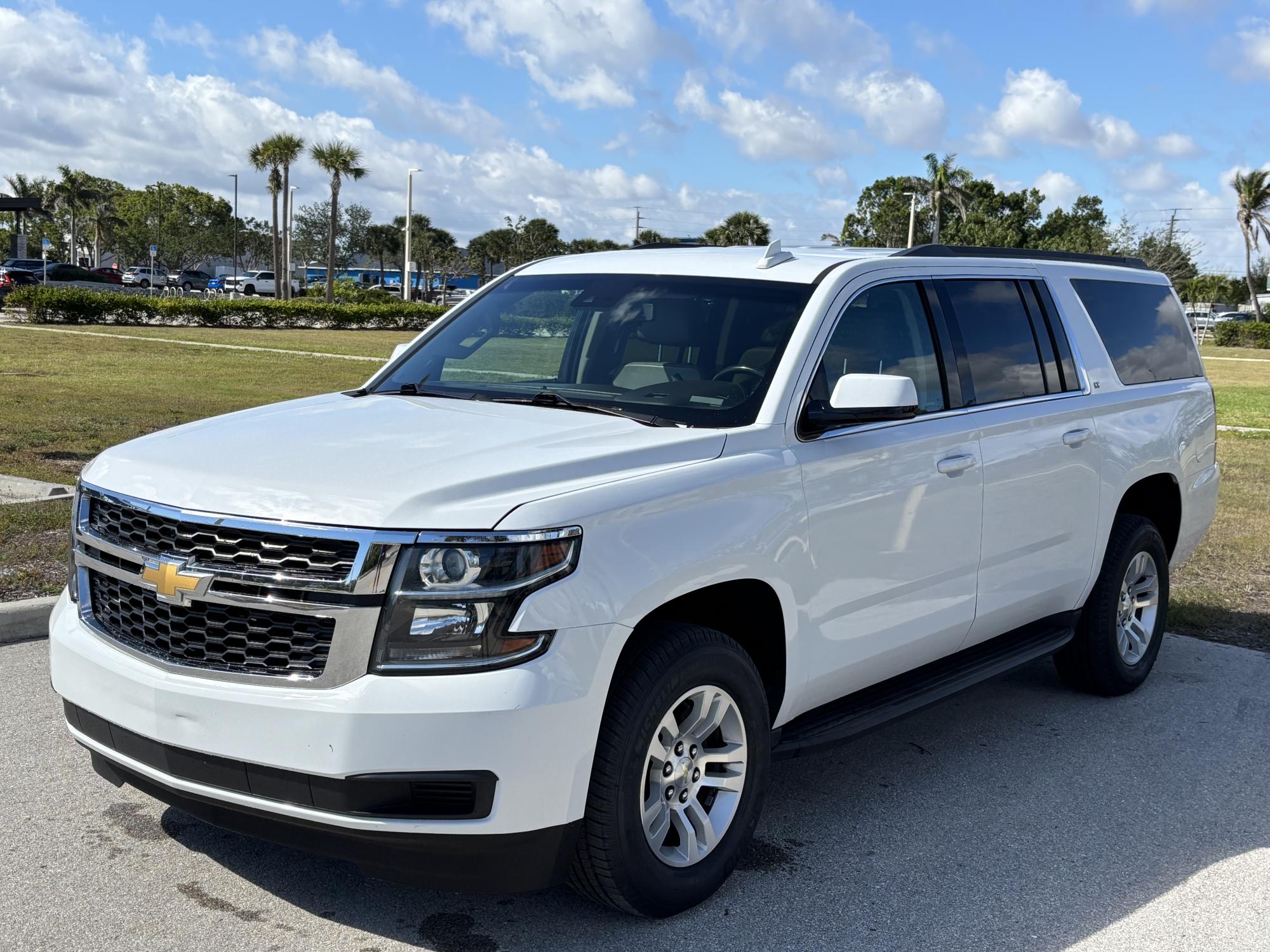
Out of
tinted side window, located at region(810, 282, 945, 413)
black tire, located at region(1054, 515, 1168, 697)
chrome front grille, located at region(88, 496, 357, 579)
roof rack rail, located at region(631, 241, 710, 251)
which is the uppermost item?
roof rack rail, located at region(631, 241, 710, 251)

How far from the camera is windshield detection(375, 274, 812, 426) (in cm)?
420

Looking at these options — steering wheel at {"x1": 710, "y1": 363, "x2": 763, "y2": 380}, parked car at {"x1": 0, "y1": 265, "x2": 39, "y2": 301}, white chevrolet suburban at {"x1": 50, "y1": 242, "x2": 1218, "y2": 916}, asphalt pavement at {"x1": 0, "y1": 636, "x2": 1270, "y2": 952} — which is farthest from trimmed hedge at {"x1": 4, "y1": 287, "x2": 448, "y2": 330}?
steering wheel at {"x1": 710, "y1": 363, "x2": 763, "y2": 380}

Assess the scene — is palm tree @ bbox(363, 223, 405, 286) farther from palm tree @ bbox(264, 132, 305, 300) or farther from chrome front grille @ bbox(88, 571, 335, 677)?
chrome front grille @ bbox(88, 571, 335, 677)

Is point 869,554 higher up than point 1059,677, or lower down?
higher up

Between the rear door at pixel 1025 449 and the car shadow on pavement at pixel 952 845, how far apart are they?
23.2 inches

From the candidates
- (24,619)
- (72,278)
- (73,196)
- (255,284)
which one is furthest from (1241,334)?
(73,196)

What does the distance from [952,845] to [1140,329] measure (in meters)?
2.98

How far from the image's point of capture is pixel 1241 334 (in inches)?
2606

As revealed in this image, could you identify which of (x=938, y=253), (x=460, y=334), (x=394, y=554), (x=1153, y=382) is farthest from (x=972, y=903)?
(x=1153, y=382)

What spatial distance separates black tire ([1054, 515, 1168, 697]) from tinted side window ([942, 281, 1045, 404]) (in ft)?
3.25

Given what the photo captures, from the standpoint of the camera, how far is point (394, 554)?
305 cm

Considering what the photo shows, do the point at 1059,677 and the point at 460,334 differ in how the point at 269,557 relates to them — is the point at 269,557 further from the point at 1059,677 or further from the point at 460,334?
the point at 1059,677

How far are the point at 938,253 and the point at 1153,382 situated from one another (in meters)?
1.70

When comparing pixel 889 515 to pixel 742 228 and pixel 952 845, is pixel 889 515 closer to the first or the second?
pixel 952 845
